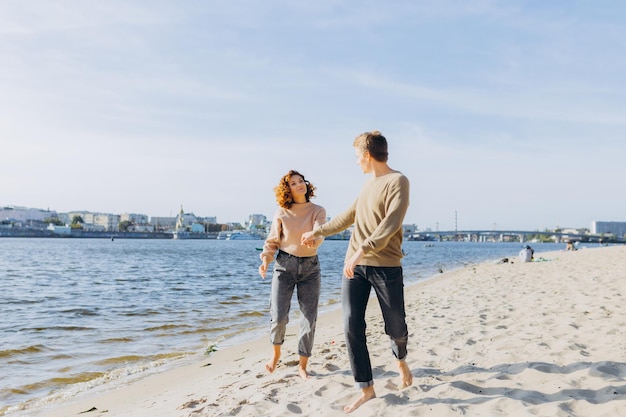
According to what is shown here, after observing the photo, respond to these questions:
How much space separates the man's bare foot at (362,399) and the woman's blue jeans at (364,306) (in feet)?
0.16

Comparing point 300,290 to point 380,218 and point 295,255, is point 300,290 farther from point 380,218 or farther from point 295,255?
point 380,218

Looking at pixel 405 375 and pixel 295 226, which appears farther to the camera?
pixel 295 226

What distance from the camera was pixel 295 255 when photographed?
16.1 feet

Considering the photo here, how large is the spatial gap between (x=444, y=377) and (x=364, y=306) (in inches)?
50.0

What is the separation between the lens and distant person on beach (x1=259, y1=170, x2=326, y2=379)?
489 cm

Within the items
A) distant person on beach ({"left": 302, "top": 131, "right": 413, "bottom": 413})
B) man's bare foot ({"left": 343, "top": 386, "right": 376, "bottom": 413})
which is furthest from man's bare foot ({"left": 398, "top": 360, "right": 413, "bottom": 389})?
man's bare foot ({"left": 343, "top": 386, "right": 376, "bottom": 413})

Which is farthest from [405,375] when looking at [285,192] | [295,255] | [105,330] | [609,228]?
[609,228]

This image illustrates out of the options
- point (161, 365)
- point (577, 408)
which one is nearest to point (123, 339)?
point (161, 365)

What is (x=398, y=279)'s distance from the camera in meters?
3.85

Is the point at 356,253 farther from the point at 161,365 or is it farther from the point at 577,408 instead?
the point at 161,365

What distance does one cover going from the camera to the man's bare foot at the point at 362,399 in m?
3.88

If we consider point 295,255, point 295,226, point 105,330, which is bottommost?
point 105,330

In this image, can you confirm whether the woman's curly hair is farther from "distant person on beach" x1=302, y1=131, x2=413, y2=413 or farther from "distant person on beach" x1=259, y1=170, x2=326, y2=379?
"distant person on beach" x1=302, y1=131, x2=413, y2=413

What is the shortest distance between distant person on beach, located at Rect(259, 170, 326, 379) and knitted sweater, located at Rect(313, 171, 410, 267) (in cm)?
84
